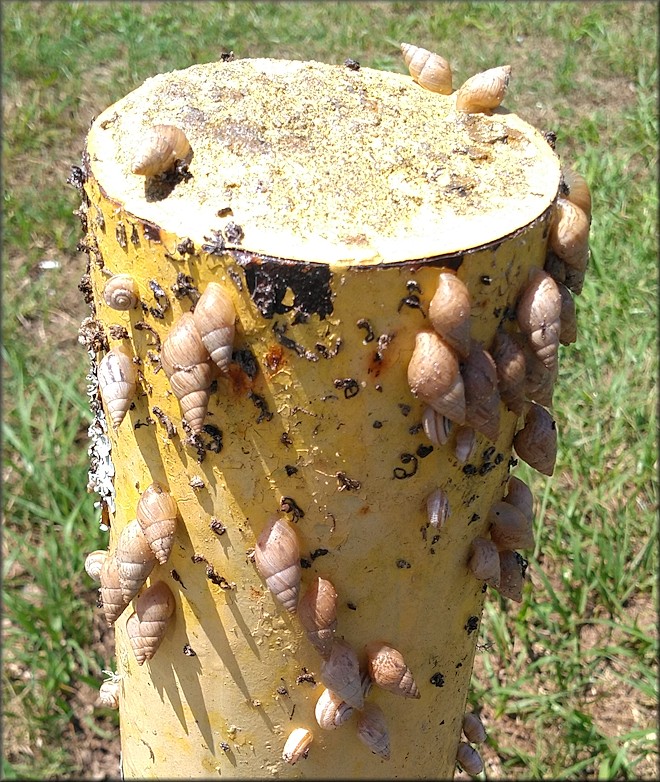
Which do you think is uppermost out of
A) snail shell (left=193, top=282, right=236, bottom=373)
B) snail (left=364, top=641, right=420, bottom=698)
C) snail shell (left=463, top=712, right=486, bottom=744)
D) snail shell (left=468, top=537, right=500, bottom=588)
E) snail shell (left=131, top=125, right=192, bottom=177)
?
snail shell (left=131, top=125, right=192, bottom=177)

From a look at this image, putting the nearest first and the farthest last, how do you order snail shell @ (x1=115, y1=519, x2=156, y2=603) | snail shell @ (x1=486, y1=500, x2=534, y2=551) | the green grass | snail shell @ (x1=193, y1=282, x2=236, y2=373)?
1. snail shell @ (x1=193, y1=282, x2=236, y2=373)
2. snail shell @ (x1=115, y1=519, x2=156, y2=603)
3. snail shell @ (x1=486, y1=500, x2=534, y2=551)
4. the green grass

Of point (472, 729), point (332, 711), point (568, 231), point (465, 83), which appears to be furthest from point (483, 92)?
point (472, 729)

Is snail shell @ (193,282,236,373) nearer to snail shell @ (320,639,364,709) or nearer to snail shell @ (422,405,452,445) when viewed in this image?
snail shell @ (422,405,452,445)

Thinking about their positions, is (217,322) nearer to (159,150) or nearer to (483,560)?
(159,150)

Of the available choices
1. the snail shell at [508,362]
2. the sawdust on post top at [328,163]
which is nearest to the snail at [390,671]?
the snail shell at [508,362]

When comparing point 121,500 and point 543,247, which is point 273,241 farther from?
point 121,500

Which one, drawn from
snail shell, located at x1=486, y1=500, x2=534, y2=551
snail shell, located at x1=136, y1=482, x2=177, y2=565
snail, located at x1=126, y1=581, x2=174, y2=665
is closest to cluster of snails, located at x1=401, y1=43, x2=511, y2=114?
snail shell, located at x1=486, y1=500, x2=534, y2=551
